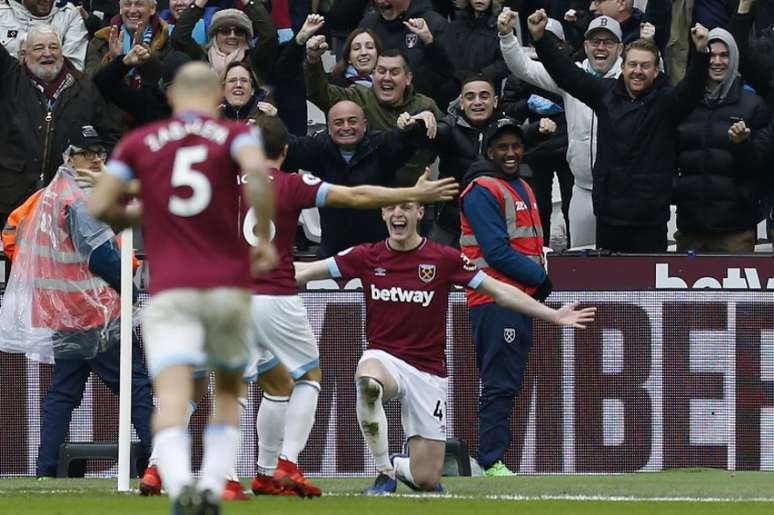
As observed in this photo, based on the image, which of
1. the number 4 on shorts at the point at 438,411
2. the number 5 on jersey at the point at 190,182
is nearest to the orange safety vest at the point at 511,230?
the number 4 on shorts at the point at 438,411

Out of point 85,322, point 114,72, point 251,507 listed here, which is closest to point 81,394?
point 85,322

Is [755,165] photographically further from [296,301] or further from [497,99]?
[296,301]

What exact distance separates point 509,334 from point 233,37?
Answer: 411cm

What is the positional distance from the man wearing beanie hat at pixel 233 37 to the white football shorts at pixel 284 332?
5.22 meters

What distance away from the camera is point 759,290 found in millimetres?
14430

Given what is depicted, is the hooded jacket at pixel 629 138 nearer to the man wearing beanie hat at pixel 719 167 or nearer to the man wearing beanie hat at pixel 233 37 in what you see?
the man wearing beanie hat at pixel 719 167

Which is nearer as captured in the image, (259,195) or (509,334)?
(259,195)

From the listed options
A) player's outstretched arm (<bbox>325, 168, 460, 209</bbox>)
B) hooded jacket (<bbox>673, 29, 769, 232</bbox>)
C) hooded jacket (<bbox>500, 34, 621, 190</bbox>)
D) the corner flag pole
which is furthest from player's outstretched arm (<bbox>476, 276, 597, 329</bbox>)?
hooded jacket (<bbox>500, 34, 621, 190</bbox>)

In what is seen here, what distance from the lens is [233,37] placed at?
52.5ft

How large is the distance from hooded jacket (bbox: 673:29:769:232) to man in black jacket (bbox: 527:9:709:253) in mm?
188

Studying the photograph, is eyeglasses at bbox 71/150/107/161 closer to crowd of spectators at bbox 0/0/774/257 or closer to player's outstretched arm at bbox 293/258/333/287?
crowd of spectators at bbox 0/0/774/257

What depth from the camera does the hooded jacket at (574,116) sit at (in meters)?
15.4

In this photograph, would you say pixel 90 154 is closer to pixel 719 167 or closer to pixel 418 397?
pixel 418 397

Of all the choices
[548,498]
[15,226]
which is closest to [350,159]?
[15,226]
